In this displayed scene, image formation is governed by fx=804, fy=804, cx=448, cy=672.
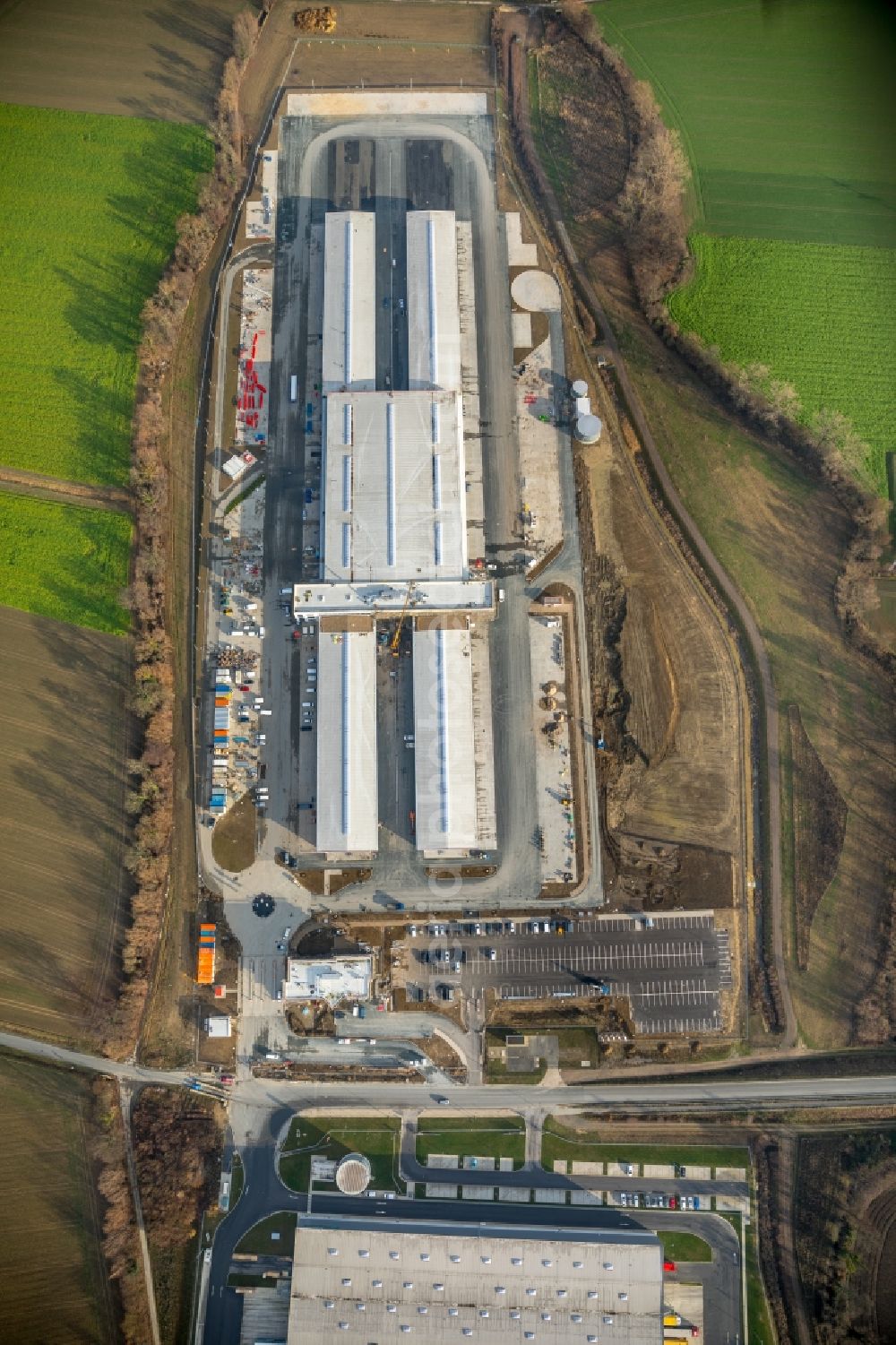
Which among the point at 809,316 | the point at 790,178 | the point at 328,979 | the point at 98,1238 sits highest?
the point at 790,178

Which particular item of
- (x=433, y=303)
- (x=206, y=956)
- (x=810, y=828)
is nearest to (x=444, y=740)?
(x=206, y=956)

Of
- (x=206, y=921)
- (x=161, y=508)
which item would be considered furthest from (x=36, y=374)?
(x=206, y=921)

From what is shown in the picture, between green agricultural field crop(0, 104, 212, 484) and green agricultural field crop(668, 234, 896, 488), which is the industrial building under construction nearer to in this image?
green agricultural field crop(0, 104, 212, 484)

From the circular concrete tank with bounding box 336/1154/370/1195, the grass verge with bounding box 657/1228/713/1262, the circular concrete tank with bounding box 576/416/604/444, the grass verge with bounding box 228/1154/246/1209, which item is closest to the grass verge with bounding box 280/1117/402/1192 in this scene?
the circular concrete tank with bounding box 336/1154/370/1195

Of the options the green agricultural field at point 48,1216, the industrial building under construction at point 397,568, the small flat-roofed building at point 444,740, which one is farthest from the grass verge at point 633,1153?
the green agricultural field at point 48,1216

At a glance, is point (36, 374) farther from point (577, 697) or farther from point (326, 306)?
point (577, 697)

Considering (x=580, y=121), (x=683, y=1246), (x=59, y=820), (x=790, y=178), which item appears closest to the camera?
(x=683, y=1246)

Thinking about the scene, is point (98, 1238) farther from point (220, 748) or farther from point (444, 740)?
point (444, 740)
